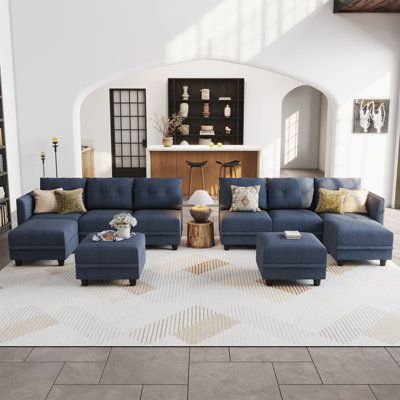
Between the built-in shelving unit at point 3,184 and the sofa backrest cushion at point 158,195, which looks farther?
the built-in shelving unit at point 3,184

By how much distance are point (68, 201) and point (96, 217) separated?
0.56 meters

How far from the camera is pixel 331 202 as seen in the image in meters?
7.40

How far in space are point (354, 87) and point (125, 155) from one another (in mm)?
7089

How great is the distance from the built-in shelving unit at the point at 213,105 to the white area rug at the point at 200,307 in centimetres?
748

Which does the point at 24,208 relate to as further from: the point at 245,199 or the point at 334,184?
the point at 334,184

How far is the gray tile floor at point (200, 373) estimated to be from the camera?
12.1ft

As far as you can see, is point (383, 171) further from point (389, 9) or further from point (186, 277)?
point (186, 277)

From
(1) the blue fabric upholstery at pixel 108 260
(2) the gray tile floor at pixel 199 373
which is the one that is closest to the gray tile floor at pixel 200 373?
(2) the gray tile floor at pixel 199 373

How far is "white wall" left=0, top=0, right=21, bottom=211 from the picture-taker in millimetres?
8977

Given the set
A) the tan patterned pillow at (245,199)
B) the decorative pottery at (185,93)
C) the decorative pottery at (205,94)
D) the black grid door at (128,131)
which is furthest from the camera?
the black grid door at (128,131)

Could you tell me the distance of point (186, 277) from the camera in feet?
20.1

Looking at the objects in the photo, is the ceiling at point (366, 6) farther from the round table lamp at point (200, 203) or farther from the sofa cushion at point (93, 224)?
the sofa cushion at point (93, 224)

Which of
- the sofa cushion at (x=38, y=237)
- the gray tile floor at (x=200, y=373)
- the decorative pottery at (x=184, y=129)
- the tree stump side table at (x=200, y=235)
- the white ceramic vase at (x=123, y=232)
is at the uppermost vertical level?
the decorative pottery at (x=184, y=129)

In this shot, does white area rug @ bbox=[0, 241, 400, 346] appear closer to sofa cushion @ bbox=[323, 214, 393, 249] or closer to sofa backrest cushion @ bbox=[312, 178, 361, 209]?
sofa cushion @ bbox=[323, 214, 393, 249]
